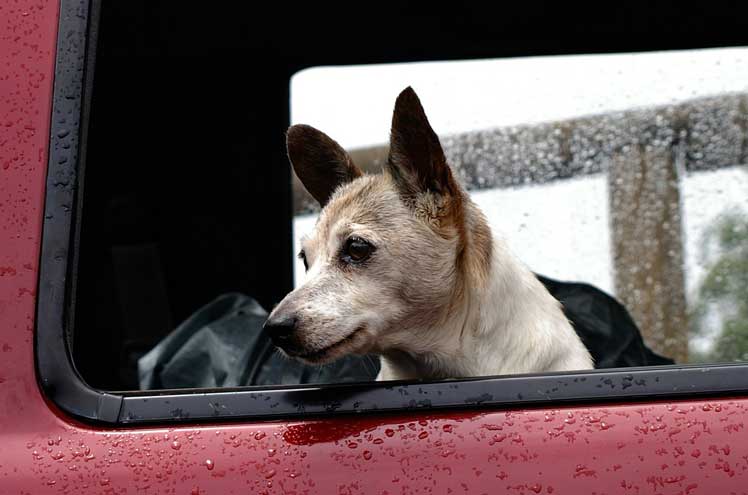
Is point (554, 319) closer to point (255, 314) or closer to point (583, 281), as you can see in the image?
point (583, 281)

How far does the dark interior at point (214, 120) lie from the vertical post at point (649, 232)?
371 millimetres

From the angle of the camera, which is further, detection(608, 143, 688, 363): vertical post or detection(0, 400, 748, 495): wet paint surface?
detection(608, 143, 688, 363): vertical post

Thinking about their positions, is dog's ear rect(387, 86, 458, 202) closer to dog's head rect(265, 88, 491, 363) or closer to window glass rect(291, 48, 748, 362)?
dog's head rect(265, 88, 491, 363)

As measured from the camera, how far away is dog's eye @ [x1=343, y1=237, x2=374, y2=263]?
6.61ft

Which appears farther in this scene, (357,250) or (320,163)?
(320,163)

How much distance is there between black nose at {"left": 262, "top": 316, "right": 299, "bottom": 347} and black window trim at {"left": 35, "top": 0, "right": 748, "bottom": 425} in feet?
1.28

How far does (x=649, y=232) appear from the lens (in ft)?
10.3

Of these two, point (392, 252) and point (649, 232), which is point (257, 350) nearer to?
point (392, 252)

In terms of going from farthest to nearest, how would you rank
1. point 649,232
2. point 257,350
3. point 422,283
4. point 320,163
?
1. point 649,232
2. point 257,350
3. point 320,163
4. point 422,283

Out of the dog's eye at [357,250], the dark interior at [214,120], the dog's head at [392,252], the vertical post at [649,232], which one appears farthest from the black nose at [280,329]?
the vertical post at [649,232]

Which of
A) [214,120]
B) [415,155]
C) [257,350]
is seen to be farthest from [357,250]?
[214,120]

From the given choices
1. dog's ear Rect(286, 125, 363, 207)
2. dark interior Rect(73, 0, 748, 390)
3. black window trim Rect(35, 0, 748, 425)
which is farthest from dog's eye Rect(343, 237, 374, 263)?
dark interior Rect(73, 0, 748, 390)

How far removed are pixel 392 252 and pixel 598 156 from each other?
51.1 inches

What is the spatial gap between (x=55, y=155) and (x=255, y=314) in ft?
5.82
